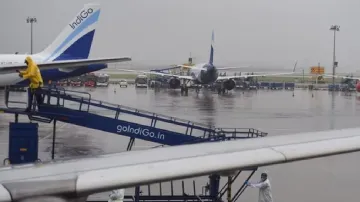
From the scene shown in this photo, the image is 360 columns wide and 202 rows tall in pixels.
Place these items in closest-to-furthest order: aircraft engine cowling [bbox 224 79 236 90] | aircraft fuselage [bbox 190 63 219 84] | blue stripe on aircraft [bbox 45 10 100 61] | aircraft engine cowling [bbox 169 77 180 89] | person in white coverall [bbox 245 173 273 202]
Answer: person in white coverall [bbox 245 173 273 202], blue stripe on aircraft [bbox 45 10 100 61], aircraft fuselage [bbox 190 63 219 84], aircraft engine cowling [bbox 224 79 236 90], aircraft engine cowling [bbox 169 77 180 89]

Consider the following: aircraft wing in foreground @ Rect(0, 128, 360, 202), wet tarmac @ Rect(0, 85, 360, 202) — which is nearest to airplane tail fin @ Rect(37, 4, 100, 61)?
wet tarmac @ Rect(0, 85, 360, 202)

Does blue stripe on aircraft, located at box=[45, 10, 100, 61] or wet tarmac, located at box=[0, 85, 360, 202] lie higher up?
blue stripe on aircraft, located at box=[45, 10, 100, 61]

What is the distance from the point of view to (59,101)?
14.3 meters

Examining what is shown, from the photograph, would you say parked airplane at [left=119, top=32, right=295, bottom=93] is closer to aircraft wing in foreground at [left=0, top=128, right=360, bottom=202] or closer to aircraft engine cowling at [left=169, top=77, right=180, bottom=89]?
aircraft engine cowling at [left=169, top=77, right=180, bottom=89]

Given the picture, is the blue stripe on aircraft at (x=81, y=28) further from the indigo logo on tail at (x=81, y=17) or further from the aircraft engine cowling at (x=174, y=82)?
the aircraft engine cowling at (x=174, y=82)

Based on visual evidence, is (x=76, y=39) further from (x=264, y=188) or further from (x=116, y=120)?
(x=264, y=188)

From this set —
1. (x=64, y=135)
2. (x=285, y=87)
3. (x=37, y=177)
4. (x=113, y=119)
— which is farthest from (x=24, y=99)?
(x=285, y=87)

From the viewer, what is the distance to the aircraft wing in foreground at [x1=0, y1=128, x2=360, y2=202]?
152 inches

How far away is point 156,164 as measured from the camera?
4.69m

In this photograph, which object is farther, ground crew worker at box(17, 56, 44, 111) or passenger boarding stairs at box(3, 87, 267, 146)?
ground crew worker at box(17, 56, 44, 111)

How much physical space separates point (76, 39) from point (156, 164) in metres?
29.4

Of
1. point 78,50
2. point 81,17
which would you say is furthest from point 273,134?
point 81,17

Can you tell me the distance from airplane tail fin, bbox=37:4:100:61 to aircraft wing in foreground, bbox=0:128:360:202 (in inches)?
1111

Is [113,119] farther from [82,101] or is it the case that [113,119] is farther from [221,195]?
[221,195]
